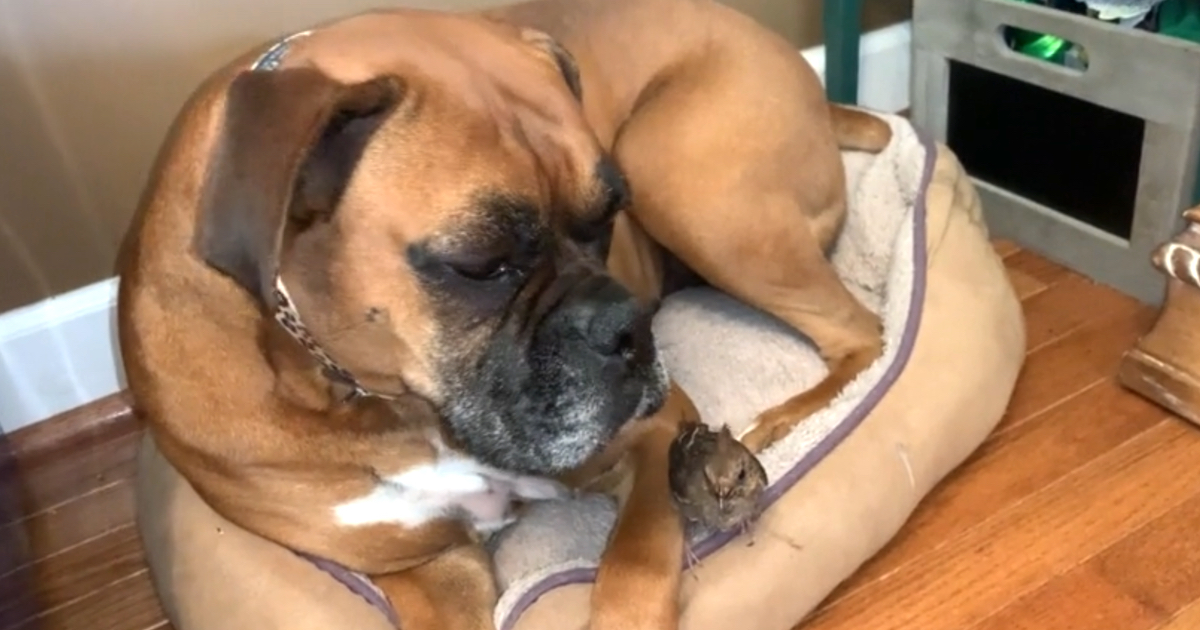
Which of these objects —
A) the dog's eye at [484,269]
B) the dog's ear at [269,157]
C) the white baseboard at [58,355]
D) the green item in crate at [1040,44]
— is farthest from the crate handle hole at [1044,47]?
the white baseboard at [58,355]

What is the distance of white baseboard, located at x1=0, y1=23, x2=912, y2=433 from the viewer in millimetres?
2070

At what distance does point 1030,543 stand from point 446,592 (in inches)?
30.9

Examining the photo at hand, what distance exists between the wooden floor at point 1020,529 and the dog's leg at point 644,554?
27cm

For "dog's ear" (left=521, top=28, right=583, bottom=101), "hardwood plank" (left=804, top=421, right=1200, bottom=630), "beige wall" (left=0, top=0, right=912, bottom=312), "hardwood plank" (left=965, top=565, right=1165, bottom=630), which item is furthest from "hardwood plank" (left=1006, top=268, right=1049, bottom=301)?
"beige wall" (left=0, top=0, right=912, bottom=312)

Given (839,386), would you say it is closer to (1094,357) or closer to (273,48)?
(1094,357)

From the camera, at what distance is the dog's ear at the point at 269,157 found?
109 cm

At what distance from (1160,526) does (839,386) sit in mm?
471

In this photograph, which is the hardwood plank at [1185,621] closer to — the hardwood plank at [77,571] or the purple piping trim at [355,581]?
the purple piping trim at [355,581]

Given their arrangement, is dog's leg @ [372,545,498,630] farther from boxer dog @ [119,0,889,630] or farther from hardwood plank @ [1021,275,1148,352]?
hardwood plank @ [1021,275,1148,352]

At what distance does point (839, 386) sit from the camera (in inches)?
72.6

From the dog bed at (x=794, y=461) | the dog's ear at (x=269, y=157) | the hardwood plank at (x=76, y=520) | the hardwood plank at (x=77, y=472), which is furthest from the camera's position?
the hardwood plank at (x=77, y=472)

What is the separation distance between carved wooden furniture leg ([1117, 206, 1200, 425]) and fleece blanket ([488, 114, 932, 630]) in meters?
0.37

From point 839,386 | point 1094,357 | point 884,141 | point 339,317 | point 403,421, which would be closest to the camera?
point 339,317

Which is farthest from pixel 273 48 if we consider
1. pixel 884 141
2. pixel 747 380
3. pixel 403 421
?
pixel 884 141
